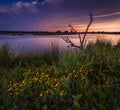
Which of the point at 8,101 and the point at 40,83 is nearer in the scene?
the point at 8,101

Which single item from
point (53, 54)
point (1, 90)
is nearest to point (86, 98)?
point (1, 90)

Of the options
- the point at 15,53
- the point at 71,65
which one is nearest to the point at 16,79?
the point at 71,65

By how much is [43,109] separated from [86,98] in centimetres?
93

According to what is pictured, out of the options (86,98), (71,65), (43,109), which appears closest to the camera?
(43,109)

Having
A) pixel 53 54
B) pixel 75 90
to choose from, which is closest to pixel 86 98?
pixel 75 90

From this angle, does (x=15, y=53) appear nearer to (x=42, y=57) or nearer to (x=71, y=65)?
(x=42, y=57)

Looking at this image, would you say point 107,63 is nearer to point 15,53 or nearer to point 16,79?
point 16,79

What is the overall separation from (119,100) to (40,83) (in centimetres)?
207

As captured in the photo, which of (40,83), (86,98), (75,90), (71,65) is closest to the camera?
(86,98)

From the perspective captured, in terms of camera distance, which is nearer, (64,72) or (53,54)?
(64,72)

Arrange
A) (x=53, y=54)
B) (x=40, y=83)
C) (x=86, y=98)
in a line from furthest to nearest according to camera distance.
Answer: (x=53, y=54)
(x=40, y=83)
(x=86, y=98)

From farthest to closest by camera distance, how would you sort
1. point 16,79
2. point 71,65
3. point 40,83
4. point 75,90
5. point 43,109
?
1. point 71,65
2. point 16,79
3. point 40,83
4. point 75,90
5. point 43,109

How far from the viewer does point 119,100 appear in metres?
5.74

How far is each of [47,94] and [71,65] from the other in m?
2.90
